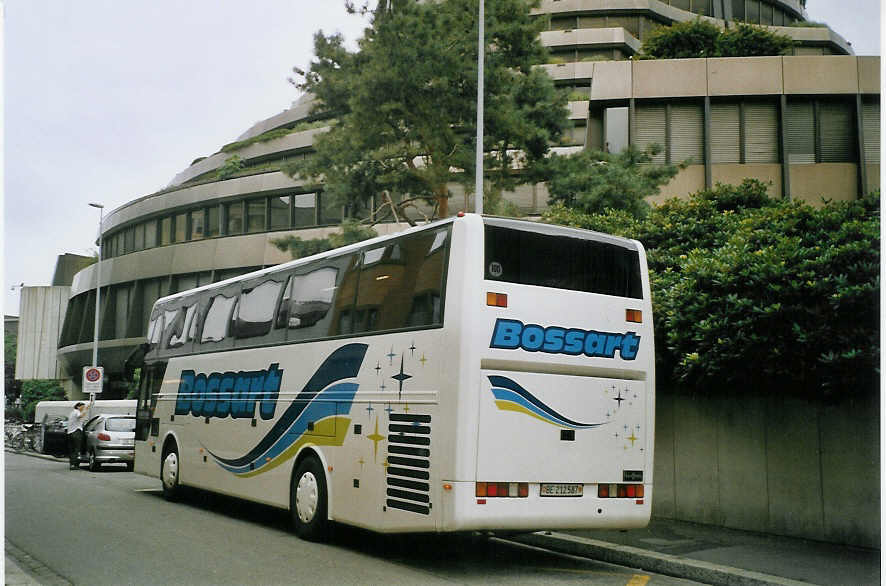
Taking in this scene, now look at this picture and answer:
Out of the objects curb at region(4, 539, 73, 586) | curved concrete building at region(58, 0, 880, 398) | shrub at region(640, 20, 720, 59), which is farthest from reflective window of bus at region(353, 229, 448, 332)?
shrub at region(640, 20, 720, 59)

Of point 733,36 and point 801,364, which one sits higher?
point 733,36

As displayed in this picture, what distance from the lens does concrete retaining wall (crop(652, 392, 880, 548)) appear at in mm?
10227

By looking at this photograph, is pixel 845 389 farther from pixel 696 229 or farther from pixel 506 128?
pixel 506 128

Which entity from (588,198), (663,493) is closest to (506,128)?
(588,198)

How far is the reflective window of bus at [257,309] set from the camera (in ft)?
42.1

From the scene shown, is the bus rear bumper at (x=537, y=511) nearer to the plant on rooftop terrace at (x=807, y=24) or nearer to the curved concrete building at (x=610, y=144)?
the curved concrete building at (x=610, y=144)

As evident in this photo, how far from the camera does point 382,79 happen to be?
73.7 feet

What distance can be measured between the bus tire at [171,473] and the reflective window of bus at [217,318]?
7.59 feet

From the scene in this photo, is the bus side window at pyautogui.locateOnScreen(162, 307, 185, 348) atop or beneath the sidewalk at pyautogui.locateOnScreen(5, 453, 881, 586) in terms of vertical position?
atop

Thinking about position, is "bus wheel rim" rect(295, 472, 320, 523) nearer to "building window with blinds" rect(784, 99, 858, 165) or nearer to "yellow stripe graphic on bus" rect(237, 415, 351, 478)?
"yellow stripe graphic on bus" rect(237, 415, 351, 478)

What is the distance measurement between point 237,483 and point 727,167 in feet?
65.3

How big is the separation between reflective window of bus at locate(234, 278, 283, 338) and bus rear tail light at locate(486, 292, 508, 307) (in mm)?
4638

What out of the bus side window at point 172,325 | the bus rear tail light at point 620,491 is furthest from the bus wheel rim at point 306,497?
the bus side window at point 172,325

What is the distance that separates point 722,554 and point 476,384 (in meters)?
3.36
